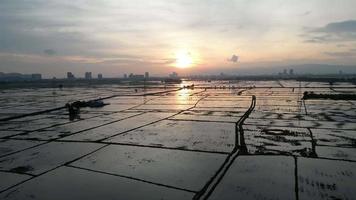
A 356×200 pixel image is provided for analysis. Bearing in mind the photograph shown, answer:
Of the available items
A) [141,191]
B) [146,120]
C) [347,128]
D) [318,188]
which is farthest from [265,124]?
[141,191]

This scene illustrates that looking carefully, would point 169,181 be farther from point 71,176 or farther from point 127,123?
point 127,123

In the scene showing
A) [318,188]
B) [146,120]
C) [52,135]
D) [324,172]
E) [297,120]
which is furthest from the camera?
[146,120]

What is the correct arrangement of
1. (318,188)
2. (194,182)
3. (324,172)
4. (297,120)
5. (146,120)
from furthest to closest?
(146,120)
(297,120)
(324,172)
(194,182)
(318,188)

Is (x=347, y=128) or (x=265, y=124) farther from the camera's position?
(x=265, y=124)

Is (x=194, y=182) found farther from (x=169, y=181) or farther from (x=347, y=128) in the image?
(x=347, y=128)

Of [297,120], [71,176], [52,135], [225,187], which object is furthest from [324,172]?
[52,135]

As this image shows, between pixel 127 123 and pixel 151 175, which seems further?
pixel 127 123

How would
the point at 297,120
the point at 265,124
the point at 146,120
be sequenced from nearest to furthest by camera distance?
1. the point at 265,124
2. the point at 297,120
3. the point at 146,120

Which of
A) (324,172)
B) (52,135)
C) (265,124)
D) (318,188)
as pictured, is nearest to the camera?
(318,188)
